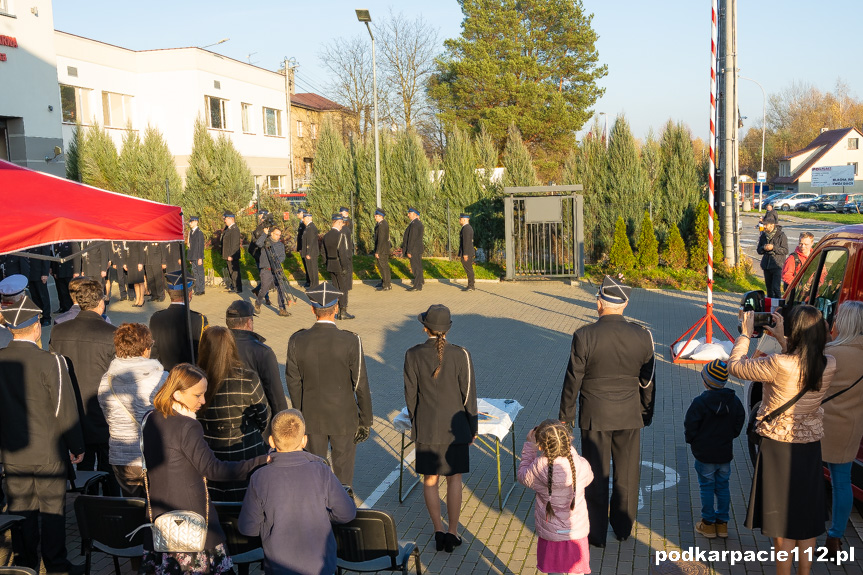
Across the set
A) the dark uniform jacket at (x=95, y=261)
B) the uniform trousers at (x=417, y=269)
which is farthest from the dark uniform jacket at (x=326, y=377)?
the uniform trousers at (x=417, y=269)

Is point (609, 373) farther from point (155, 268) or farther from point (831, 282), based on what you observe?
point (155, 268)

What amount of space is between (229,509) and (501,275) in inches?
623

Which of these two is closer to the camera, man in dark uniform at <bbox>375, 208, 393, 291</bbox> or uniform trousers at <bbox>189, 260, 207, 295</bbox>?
uniform trousers at <bbox>189, 260, 207, 295</bbox>

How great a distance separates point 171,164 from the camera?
23.8 meters

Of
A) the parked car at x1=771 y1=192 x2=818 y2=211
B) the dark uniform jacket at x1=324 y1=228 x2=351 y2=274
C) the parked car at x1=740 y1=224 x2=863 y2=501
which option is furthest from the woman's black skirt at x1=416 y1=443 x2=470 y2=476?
the parked car at x1=771 y1=192 x2=818 y2=211

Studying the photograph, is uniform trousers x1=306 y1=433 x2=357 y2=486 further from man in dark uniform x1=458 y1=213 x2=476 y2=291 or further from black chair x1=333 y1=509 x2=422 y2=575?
man in dark uniform x1=458 y1=213 x2=476 y2=291

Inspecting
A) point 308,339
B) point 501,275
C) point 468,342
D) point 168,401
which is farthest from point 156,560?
point 501,275

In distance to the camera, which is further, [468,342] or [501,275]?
[501,275]

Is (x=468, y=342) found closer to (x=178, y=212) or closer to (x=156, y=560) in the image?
(x=178, y=212)

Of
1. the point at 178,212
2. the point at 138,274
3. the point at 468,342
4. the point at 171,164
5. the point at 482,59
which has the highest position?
the point at 482,59

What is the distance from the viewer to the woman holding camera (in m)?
4.30

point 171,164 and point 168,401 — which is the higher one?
point 171,164

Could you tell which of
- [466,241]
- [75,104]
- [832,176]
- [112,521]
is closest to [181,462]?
[112,521]

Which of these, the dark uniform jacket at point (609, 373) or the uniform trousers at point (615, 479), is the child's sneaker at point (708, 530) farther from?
the dark uniform jacket at point (609, 373)
